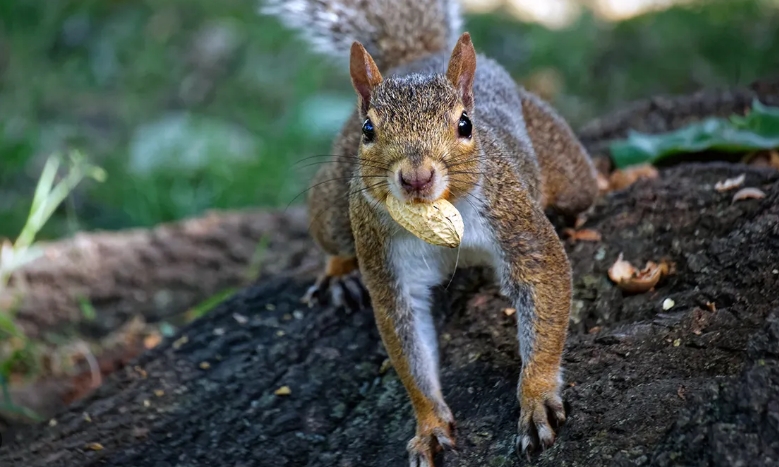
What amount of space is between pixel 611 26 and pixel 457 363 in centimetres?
422

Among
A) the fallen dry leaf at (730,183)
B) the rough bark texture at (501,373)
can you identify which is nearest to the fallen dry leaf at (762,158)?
the rough bark texture at (501,373)

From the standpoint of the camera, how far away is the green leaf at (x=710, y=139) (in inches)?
100

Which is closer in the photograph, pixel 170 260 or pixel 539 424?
pixel 539 424

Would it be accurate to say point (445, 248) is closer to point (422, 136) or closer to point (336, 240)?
point (422, 136)

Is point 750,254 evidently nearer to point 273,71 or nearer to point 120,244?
point 120,244

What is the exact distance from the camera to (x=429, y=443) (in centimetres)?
171

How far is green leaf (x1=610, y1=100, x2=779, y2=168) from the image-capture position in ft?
8.37

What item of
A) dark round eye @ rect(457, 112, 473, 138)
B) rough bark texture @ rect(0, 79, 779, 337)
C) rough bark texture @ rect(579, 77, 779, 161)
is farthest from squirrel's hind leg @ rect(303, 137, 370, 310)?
rough bark texture @ rect(579, 77, 779, 161)

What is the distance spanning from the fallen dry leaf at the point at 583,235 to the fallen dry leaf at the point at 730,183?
1.07ft

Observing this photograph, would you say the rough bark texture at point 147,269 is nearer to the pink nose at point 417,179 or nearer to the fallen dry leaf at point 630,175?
the fallen dry leaf at point 630,175

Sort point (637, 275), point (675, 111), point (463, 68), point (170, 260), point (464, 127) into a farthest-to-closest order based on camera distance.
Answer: point (170, 260) < point (675, 111) < point (637, 275) < point (463, 68) < point (464, 127)

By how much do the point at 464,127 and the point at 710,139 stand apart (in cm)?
127

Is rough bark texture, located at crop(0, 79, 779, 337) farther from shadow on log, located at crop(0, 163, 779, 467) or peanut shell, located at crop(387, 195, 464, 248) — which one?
peanut shell, located at crop(387, 195, 464, 248)

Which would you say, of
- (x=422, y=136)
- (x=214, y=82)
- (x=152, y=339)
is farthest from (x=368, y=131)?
(x=214, y=82)
